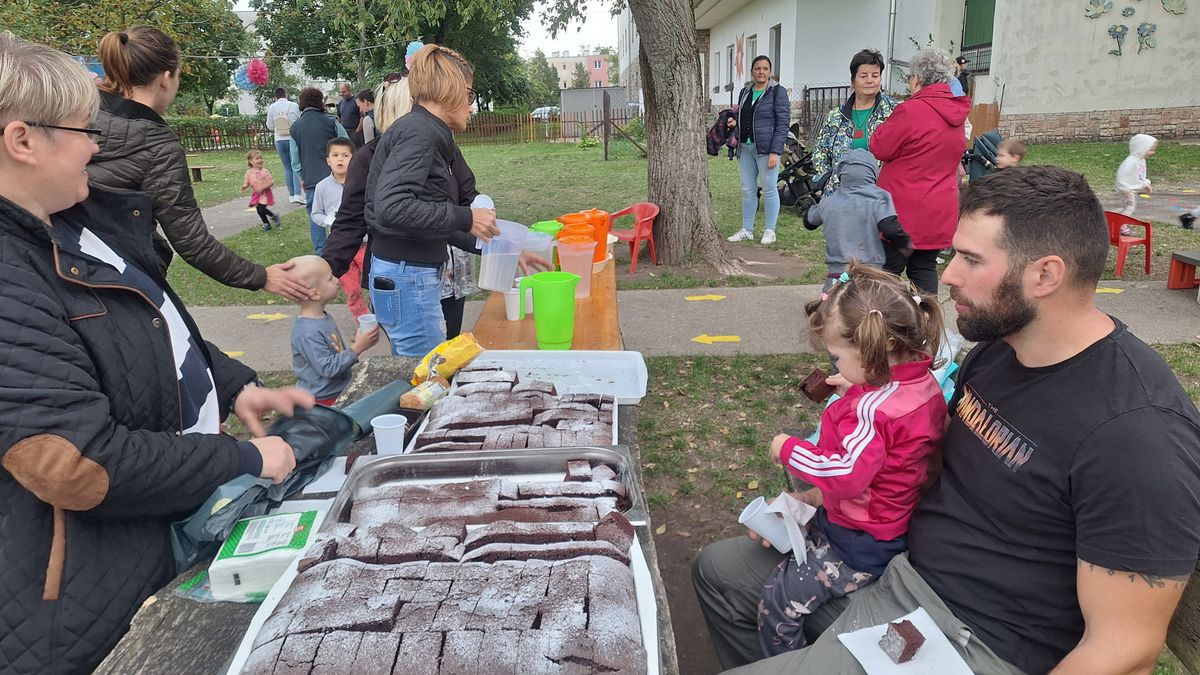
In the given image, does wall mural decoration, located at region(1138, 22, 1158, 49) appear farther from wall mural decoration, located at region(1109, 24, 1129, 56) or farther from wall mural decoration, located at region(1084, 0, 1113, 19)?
wall mural decoration, located at region(1084, 0, 1113, 19)

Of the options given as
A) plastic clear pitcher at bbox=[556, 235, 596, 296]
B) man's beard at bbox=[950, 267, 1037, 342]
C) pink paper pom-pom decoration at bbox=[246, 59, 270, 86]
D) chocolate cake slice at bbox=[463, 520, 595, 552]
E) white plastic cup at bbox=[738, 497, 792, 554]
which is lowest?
white plastic cup at bbox=[738, 497, 792, 554]

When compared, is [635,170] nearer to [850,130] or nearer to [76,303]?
[850,130]

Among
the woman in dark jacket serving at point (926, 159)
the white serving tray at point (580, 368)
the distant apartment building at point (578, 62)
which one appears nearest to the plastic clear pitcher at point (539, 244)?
the white serving tray at point (580, 368)

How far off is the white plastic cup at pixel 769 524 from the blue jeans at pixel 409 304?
1810 millimetres

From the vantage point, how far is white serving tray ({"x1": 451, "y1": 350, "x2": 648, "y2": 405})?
2.53m

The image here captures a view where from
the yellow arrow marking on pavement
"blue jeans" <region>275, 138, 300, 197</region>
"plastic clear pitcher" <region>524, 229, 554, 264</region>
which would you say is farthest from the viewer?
"blue jeans" <region>275, 138, 300, 197</region>

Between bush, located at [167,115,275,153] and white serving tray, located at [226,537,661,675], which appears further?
bush, located at [167,115,275,153]

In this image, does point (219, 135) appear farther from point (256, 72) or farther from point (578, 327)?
point (578, 327)

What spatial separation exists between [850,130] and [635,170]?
Result: 11141mm

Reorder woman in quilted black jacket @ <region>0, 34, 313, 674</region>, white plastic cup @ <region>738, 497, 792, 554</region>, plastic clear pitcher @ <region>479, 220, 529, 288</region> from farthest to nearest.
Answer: plastic clear pitcher @ <region>479, 220, 529, 288</region>, white plastic cup @ <region>738, 497, 792, 554</region>, woman in quilted black jacket @ <region>0, 34, 313, 674</region>

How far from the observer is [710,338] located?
5.96m

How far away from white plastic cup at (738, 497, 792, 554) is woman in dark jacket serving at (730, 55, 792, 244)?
23.5 feet

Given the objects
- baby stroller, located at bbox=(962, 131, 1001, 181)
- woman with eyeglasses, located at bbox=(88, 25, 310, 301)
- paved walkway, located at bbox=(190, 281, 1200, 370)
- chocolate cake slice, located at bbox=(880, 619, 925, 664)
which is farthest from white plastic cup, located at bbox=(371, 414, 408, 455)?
baby stroller, located at bbox=(962, 131, 1001, 181)

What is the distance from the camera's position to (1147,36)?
53.3 feet
